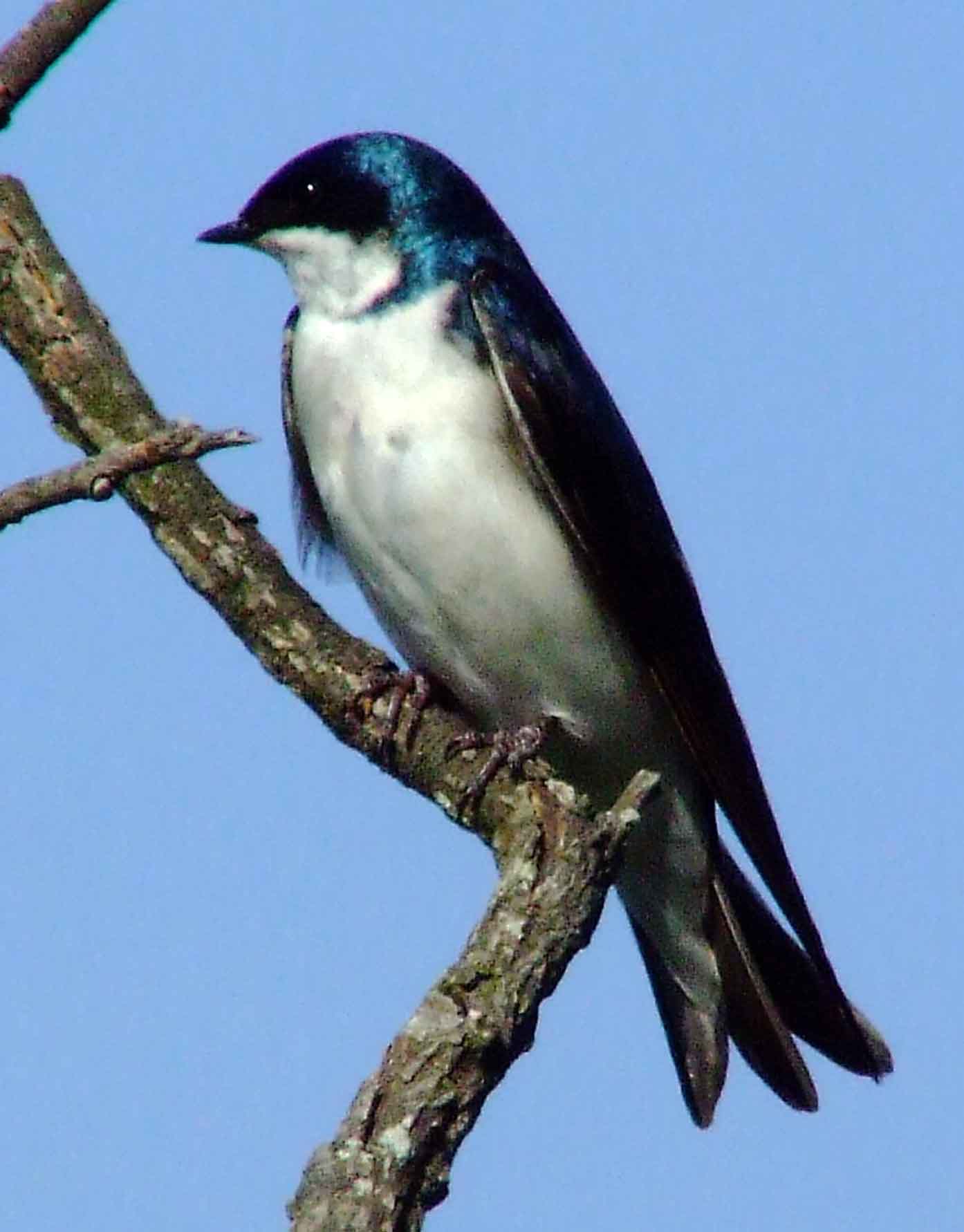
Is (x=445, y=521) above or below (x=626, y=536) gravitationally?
below

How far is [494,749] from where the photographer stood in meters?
4.42

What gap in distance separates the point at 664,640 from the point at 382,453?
0.82 m

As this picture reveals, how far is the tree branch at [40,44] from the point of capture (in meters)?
4.46

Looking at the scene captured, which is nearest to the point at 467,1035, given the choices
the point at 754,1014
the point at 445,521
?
the point at 445,521

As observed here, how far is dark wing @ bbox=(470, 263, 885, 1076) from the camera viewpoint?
499cm

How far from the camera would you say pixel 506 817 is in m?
4.09

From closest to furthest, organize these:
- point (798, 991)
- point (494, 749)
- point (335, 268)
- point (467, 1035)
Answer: point (467, 1035) → point (494, 749) → point (335, 268) → point (798, 991)

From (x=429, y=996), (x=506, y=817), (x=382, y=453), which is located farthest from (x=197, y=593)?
(x=429, y=996)

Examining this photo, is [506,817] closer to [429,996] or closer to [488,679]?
[429,996]

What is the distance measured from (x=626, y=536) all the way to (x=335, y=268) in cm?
86

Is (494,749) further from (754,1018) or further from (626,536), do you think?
(754,1018)

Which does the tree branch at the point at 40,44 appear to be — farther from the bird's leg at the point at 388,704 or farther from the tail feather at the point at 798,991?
the tail feather at the point at 798,991

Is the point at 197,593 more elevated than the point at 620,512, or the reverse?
the point at 620,512

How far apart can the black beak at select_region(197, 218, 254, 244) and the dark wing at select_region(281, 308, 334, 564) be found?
0.63ft
